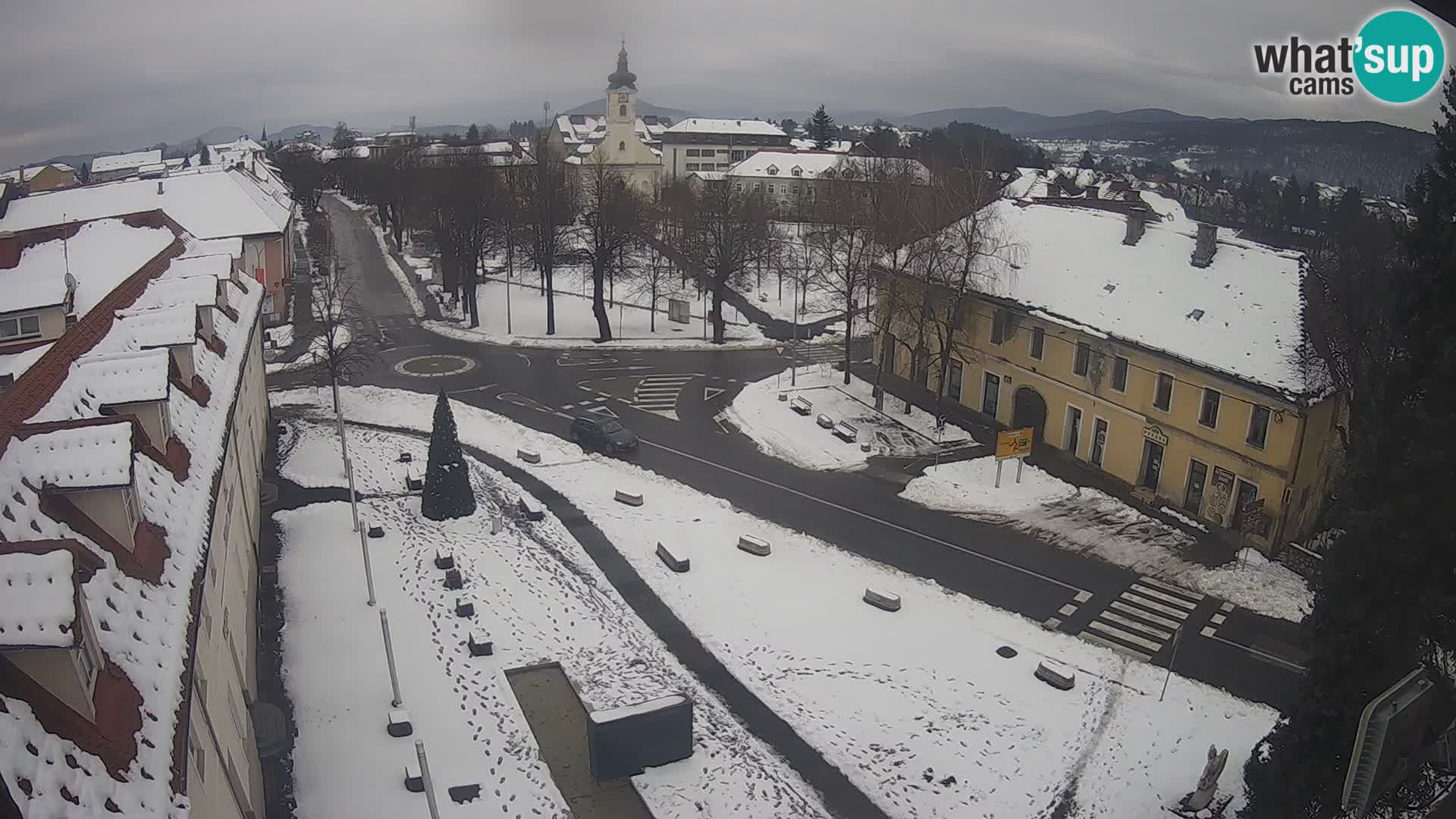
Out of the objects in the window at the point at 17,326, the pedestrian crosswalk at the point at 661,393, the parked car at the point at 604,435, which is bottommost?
the pedestrian crosswalk at the point at 661,393

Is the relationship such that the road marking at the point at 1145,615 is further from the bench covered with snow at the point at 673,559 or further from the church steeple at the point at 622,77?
the church steeple at the point at 622,77

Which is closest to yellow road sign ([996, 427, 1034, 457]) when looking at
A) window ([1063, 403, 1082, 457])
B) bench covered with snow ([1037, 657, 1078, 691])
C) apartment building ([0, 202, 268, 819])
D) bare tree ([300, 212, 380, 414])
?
window ([1063, 403, 1082, 457])

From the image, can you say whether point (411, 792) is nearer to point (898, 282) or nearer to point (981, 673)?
point (981, 673)

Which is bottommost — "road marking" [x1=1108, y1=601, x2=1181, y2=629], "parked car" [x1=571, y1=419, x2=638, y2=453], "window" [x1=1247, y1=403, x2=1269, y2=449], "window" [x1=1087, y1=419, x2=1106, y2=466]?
"road marking" [x1=1108, y1=601, x2=1181, y2=629]

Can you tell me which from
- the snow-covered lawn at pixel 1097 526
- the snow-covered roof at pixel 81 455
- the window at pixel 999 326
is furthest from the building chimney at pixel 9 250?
the window at pixel 999 326

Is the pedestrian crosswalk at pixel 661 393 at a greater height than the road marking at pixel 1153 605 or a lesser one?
lesser

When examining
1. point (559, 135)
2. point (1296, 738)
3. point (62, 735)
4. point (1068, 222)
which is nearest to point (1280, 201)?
point (1068, 222)

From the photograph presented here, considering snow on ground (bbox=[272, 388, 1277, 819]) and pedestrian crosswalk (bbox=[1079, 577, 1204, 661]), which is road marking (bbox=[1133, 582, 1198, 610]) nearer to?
pedestrian crosswalk (bbox=[1079, 577, 1204, 661])
